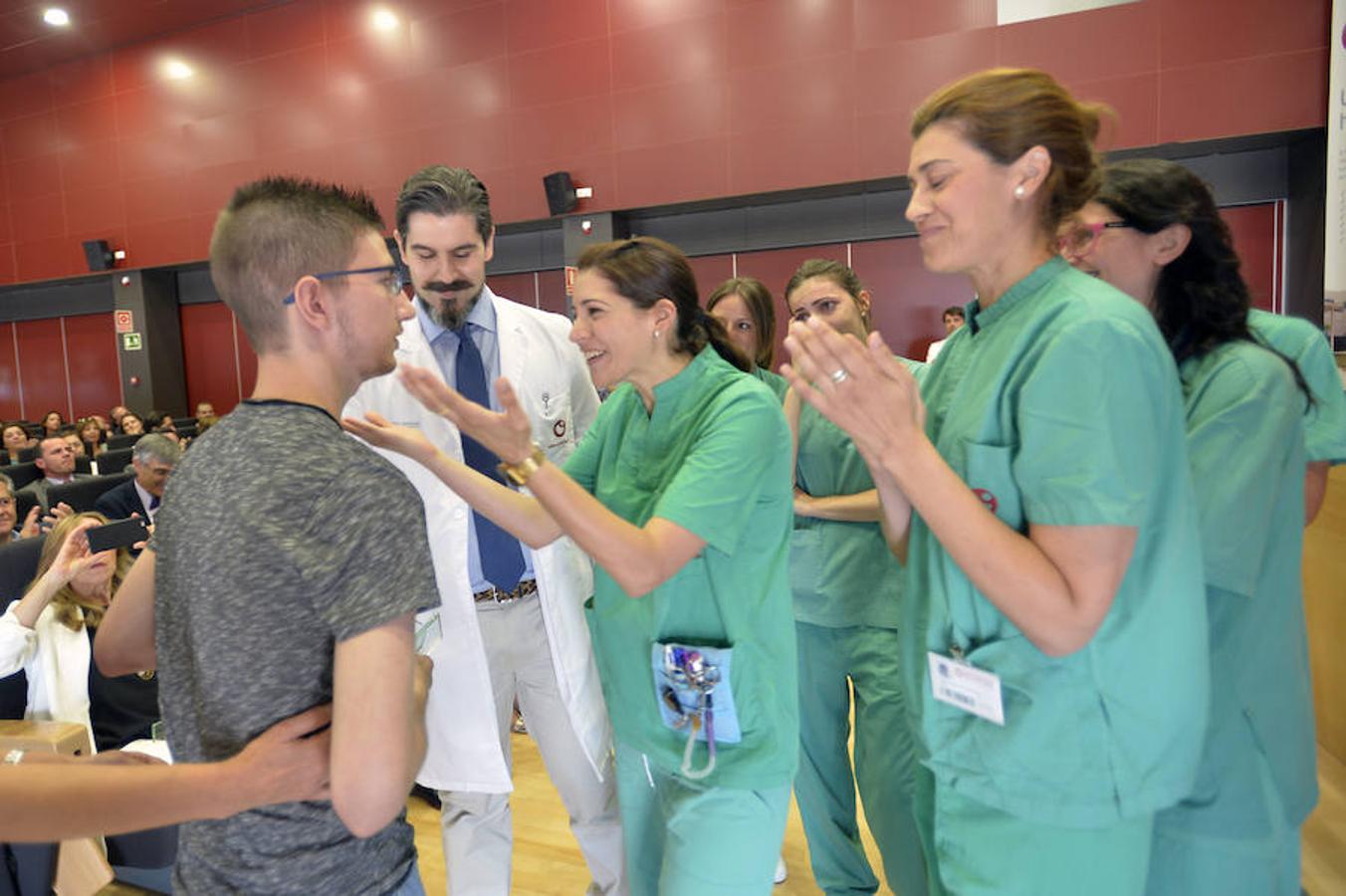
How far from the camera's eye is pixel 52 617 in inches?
109

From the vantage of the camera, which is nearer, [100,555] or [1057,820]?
[1057,820]

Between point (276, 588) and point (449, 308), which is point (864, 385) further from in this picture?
point (449, 308)

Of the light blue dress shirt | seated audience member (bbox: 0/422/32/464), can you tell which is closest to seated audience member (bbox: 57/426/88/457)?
seated audience member (bbox: 0/422/32/464)

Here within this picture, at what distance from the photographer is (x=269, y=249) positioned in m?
1.13

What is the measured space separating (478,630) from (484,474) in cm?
38

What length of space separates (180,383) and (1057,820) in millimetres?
12546

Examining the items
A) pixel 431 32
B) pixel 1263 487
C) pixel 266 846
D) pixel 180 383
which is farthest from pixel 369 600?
pixel 180 383

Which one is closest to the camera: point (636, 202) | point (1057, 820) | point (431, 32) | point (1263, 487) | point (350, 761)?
point (350, 761)

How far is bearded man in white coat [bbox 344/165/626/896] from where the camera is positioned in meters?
2.04

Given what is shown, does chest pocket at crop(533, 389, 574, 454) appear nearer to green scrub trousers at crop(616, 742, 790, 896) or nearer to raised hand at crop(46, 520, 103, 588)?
green scrub trousers at crop(616, 742, 790, 896)

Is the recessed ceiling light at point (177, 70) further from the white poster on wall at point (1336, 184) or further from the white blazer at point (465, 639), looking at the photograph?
the white poster on wall at point (1336, 184)

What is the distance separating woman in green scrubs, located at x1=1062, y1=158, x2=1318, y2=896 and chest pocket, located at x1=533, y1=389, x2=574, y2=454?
1.33 meters

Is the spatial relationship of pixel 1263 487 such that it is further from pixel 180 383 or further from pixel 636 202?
pixel 180 383

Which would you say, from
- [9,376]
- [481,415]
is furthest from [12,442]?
[481,415]
